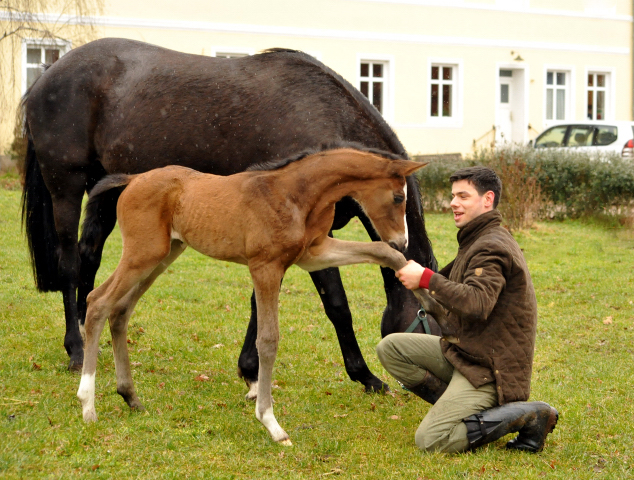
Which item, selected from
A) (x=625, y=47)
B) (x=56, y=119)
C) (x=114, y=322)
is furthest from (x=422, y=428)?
(x=625, y=47)

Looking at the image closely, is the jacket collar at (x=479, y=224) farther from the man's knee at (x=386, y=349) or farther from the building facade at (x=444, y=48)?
the building facade at (x=444, y=48)

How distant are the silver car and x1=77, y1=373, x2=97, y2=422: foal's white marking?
51.9 feet

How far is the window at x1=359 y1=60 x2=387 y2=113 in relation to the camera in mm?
23344

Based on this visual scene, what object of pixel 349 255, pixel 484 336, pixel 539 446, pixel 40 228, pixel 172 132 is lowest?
pixel 539 446

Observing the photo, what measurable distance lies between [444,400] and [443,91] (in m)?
21.2

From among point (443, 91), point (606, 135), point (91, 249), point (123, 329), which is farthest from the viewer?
point (443, 91)

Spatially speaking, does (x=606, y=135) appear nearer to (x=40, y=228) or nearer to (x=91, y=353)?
(x=40, y=228)

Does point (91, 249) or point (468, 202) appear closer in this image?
point (468, 202)

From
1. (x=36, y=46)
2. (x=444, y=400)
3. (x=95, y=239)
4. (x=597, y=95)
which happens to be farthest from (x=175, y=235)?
(x=597, y=95)

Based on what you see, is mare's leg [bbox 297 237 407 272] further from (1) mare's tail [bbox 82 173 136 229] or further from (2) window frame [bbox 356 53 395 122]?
(2) window frame [bbox 356 53 395 122]

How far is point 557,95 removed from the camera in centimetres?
2623

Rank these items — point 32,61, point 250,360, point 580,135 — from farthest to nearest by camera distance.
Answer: point 580,135
point 32,61
point 250,360

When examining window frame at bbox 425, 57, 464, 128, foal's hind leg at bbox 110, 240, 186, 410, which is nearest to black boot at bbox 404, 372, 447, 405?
foal's hind leg at bbox 110, 240, 186, 410

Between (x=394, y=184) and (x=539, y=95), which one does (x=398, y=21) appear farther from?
(x=394, y=184)
